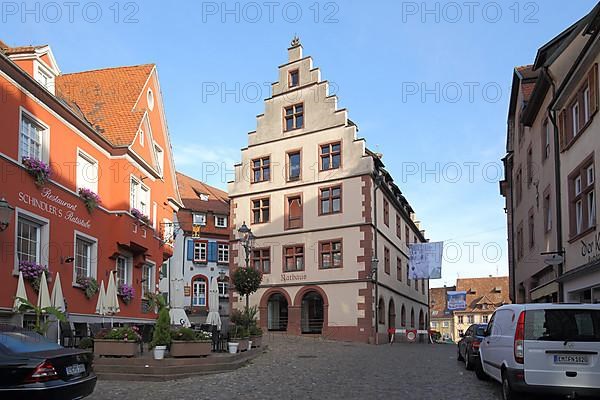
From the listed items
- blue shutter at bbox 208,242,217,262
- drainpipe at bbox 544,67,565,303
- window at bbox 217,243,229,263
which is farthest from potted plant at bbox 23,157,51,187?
window at bbox 217,243,229,263

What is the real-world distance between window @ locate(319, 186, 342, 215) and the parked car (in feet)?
93.2

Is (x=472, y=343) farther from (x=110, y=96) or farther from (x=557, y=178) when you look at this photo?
(x=110, y=96)

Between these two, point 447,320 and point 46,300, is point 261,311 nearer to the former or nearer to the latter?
point 46,300

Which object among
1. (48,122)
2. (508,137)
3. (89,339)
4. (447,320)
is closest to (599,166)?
(89,339)

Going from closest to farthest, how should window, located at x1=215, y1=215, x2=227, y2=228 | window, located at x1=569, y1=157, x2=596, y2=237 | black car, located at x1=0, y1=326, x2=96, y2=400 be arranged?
black car, located at x1=0, y1=326, x2=96, y2=400 < window, located at x1=569, y1=157, x2=596, y2=237 < window, located at x1=215, y1=215, x2=227, y2=228

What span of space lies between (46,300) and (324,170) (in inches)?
955

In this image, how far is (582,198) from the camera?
18.5 m

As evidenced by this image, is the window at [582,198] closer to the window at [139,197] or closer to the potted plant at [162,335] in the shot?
the potted plant at [162,335]

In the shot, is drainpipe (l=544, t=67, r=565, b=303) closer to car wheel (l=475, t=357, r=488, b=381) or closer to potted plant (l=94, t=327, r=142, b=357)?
car wheel (l=475, t=357, r=488, b=381)

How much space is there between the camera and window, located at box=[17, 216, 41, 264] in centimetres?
1916

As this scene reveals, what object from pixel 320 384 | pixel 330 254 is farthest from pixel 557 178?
pixel 330 254

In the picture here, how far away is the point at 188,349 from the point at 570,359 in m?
9.54

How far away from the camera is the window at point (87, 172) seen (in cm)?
2328

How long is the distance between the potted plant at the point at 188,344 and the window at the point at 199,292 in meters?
42.8
